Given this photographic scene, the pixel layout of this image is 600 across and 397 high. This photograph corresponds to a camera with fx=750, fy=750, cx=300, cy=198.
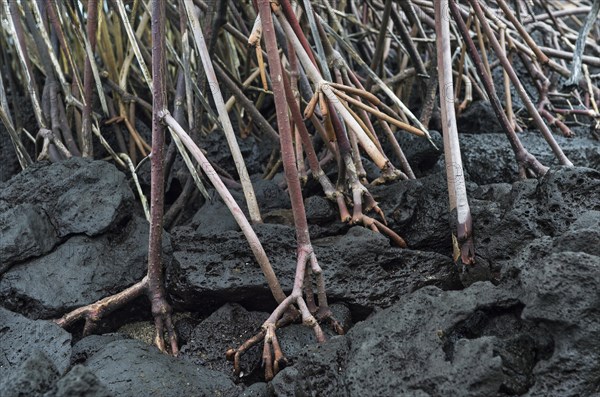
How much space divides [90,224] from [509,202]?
979 mm

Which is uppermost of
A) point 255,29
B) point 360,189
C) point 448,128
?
point 255,29

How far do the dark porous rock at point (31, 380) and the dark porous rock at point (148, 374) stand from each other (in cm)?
17

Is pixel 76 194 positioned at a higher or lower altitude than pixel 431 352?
higher

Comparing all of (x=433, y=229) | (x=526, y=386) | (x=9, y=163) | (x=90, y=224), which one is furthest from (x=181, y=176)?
(x=526, y=386)

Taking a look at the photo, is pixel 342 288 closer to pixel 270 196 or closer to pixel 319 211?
pixel 319 211

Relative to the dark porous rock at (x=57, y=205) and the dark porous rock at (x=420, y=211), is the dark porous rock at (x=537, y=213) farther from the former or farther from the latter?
the dark porous rock at (x=57, y=205)

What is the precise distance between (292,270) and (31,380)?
2.17 feet

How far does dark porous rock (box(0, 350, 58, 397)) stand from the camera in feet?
3.49

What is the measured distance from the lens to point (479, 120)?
8.32 ft

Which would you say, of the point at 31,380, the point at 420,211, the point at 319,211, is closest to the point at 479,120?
the point at 420,211

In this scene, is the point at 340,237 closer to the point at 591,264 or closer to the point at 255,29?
the point at 255,29

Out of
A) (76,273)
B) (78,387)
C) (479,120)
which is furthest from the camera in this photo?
(479,120)

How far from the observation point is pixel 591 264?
1.12 metres

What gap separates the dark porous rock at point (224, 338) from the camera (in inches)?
57.2
